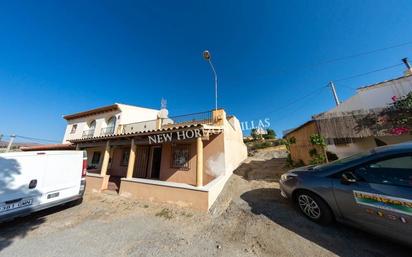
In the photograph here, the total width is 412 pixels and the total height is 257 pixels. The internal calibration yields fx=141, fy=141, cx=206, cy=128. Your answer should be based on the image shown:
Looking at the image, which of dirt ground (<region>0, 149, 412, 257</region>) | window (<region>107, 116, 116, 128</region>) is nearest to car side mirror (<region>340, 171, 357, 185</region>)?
dirt ground (<region>0, 149, 412, 257</region>)

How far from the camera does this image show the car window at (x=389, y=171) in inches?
91.2

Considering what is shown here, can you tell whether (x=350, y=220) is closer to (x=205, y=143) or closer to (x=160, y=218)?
(x=160, y=218)

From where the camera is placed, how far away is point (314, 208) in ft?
10.6

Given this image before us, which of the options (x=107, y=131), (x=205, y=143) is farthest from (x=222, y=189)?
(x=107, y=131)

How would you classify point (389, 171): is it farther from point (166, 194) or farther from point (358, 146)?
point (166, 194)

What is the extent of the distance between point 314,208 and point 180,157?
252 inches

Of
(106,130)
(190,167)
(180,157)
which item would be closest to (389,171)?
(190,167)

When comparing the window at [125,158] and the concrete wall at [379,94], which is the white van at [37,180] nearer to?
the window at [125,158]

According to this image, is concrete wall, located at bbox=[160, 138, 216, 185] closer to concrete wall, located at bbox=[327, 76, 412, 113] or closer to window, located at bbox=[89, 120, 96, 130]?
concrete wall, located at bbox=[327, 76, 412, 113]

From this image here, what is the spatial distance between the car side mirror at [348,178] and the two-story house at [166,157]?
11.4 ft

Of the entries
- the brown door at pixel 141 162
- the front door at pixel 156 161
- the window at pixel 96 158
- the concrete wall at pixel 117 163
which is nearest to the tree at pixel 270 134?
the front door at pixel 156 161

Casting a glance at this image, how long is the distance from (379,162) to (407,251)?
1.51 m

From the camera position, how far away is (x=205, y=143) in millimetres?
7555

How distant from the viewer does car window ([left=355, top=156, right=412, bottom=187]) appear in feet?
7.60
